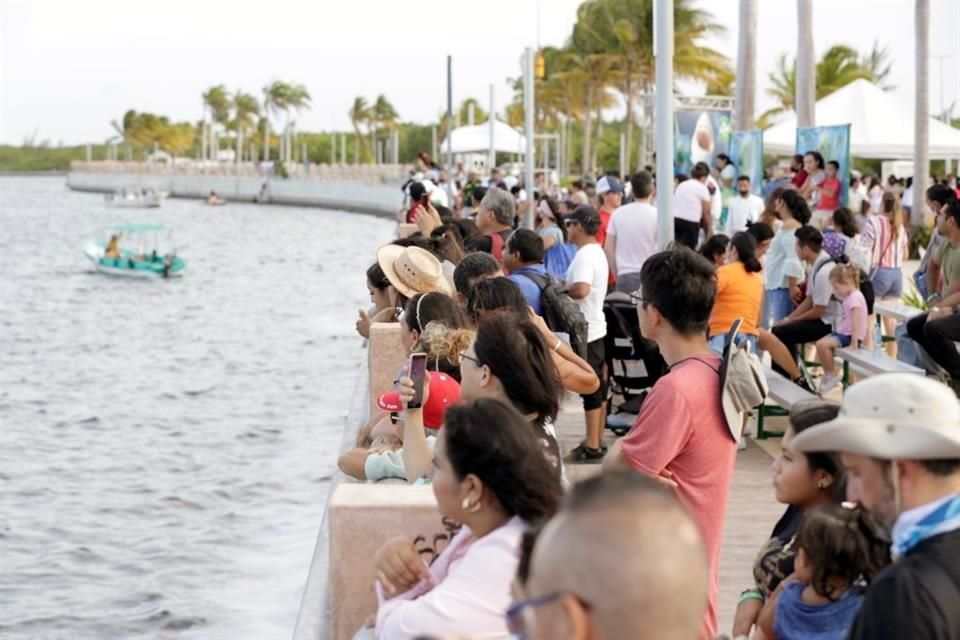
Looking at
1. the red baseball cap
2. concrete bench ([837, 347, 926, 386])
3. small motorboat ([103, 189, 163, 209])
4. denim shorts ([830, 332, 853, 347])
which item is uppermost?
small motorboat ([103, 189, 163, 209])

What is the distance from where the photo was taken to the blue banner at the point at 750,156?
21938 mm

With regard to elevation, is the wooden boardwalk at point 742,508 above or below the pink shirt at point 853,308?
below

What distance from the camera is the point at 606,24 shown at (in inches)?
2945

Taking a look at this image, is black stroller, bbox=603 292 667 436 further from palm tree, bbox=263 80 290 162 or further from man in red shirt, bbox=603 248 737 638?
palm tree, bbox=263 80 290 162

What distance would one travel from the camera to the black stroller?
36.6ft

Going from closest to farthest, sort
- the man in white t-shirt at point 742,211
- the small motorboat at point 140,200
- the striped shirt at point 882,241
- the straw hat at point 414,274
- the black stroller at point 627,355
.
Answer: the straw hat at point 414,274 < the black stroller at point 627,355 < the striped shirt at point 882,241 < the man in white t-shirt at point 742,211 < the small motorboat at point 140,200

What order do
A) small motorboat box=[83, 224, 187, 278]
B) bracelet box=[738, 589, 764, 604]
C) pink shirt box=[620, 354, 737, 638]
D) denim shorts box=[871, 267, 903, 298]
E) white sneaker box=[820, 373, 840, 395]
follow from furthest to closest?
small motorboat box=[83, 224, 187, 278] < denim shorts box=[871, 267, 903, 298] < white sneaker box=[820, 373, 840, 395] < bracelet box=[738, 589, 764, 604] < pink shirt box=[620, 354, 737, 638]

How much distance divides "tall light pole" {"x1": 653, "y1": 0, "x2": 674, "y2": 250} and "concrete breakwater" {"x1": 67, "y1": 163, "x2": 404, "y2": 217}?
83.5 meters

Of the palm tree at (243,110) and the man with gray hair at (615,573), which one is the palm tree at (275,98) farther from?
the man with gray hair at (615,573)

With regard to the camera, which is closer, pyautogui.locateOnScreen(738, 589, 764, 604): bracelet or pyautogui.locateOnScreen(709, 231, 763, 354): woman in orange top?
pyautogui.locateOnScreen(738, 589, 764, 604): bracelet

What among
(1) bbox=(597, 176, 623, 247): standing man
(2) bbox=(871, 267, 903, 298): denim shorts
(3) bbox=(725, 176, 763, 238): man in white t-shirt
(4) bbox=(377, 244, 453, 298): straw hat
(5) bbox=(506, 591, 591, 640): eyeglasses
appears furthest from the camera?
(3) bbox=(725, 176, 763, 238): man in white t-shirt

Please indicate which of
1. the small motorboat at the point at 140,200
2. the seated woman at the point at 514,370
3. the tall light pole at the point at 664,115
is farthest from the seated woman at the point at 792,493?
the small motorboat at the point at 140,200

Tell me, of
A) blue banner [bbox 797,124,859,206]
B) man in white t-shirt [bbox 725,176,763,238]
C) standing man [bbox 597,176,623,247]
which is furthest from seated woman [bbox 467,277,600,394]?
blue banner [bbox 797,124,859,206]

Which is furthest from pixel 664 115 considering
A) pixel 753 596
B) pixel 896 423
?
pixel 896 423
